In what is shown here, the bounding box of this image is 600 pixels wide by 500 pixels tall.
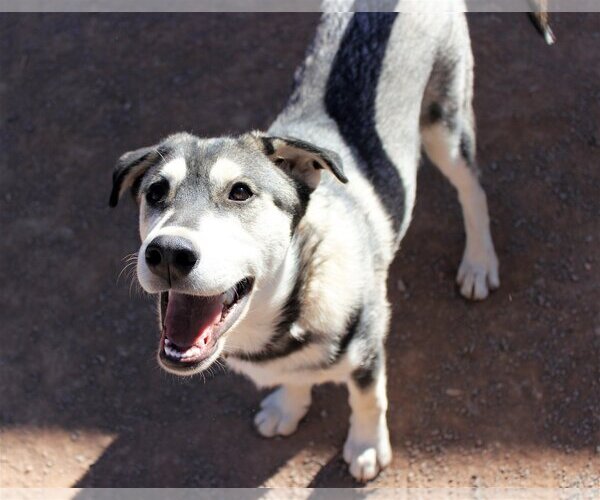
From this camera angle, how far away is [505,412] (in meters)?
5.09

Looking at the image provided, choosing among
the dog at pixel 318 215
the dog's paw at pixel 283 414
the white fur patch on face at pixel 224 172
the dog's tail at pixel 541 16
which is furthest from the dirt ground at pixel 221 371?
the white fur patch on face at pixel 224 172

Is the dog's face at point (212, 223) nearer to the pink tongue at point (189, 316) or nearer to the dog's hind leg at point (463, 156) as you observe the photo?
the pink tongue at point (189, 316)

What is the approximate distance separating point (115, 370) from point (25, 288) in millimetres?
Result: 966

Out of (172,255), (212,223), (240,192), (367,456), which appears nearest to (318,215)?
(240,192)

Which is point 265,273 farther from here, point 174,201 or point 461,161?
point 461,161

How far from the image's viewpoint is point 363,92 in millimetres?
4621

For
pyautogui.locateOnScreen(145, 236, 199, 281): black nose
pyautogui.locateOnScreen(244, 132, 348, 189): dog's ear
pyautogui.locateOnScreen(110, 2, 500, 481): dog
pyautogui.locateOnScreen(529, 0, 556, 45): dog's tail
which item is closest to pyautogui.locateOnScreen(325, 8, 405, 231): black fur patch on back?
pyautogui.locateOnScreen(110, 2, 500, 481): dog

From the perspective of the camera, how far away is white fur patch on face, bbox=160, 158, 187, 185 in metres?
3.76

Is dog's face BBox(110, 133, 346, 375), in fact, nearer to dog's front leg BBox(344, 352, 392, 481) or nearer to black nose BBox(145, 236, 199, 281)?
black nose BBox(145, 236, 199, 281)

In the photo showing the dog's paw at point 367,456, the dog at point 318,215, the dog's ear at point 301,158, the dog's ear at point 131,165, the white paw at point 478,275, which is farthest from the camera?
the white paw at point 478,275

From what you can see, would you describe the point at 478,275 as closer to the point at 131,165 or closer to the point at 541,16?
the point at 541,16

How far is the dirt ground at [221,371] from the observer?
16.7 feet

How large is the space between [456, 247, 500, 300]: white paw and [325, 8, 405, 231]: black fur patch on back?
3.44 ft

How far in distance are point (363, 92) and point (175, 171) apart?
1.32 metres
